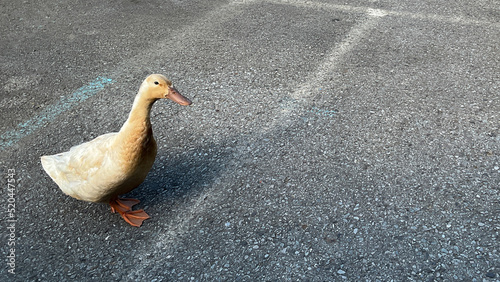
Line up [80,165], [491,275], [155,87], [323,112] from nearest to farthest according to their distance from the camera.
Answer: [491,275], [155,87], [80,165], [323,112]

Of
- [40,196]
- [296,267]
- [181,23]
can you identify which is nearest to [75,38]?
[181,23]

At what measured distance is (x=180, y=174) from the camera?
331cm

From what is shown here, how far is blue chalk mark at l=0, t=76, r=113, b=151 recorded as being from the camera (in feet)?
12.0

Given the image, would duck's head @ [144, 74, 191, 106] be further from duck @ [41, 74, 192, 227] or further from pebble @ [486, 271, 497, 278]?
pebble @ [486, 271, 497, 278]

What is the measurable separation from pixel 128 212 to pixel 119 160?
1.46 feet

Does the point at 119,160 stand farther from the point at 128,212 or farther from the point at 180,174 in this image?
the point at 180,174

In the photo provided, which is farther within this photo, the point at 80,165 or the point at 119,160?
the point at 80,165

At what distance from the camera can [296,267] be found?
2.61m

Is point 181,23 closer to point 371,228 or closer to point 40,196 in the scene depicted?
point 40,196

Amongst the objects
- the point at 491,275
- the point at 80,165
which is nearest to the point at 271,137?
the point at 80,165

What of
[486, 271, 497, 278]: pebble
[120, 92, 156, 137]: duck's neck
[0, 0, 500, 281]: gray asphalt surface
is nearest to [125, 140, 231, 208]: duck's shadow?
[0, 0, 500, 281]: gray asphalt surface

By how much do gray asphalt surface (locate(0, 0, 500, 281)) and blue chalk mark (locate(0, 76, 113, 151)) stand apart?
0.06 feet

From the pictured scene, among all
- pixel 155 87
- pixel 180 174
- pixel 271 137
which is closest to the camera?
pixel 155 87

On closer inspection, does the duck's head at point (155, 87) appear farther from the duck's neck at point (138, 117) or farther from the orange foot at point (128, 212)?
the orange foot at point (128, 212)
